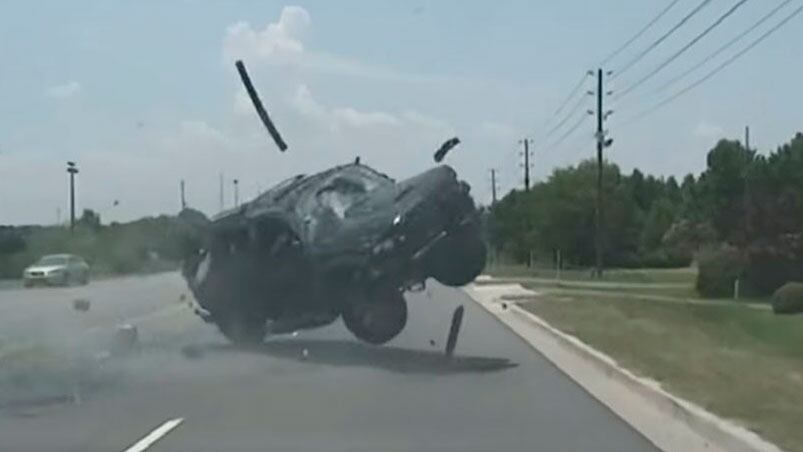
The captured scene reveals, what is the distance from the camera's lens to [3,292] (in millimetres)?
61969

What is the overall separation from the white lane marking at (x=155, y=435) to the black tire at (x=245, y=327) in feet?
38.1

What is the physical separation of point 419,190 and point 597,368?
4627 millimetres

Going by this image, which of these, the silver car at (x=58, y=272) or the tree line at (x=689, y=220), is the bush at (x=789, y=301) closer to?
the tree line at (x=689, y=220)

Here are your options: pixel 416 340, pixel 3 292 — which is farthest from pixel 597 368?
Answer: pixel 3 292

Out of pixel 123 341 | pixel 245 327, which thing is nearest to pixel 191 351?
pixel 123 341

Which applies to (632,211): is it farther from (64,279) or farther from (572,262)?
(64,279)

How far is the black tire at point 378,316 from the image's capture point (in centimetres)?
2888

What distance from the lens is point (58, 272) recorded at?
2721 inches

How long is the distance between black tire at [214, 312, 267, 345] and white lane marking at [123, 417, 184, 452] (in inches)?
457

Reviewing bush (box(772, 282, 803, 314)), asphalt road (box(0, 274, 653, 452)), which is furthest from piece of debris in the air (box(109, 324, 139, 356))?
bush (box(772, 282, 803, 314))

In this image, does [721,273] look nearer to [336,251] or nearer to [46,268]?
[46,268]

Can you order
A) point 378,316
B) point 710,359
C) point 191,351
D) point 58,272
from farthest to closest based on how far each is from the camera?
1. point 58,272
2. point 378,316
3. point 191,351
4. point 710,359

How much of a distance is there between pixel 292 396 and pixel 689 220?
82436mm

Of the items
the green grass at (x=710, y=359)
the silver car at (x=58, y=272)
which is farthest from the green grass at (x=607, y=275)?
the green grass at (x=710, y=359)
